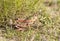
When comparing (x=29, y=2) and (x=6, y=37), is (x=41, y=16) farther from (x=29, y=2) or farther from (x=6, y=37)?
(x=6, y=37)

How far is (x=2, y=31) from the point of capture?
335 cm

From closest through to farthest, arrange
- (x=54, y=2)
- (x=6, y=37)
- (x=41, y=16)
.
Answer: (x=6, y=37)
(x=41, y=16)
(x=54, y=2)

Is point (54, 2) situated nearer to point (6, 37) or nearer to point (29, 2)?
point (29, 2)

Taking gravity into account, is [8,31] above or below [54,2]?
below

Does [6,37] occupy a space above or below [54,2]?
below

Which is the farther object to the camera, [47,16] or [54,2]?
→ [54,2]

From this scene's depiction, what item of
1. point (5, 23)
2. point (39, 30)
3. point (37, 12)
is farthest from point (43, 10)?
point (5, 23)

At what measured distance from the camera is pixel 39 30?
3.42m

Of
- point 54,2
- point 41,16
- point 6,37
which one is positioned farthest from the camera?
point 54,2

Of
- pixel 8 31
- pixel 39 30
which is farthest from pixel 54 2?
pixel 8 31

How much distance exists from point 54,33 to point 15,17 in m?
0.67

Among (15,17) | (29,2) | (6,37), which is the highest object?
(29,2)

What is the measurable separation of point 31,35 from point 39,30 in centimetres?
23

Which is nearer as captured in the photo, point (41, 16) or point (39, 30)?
point (39, 30)
